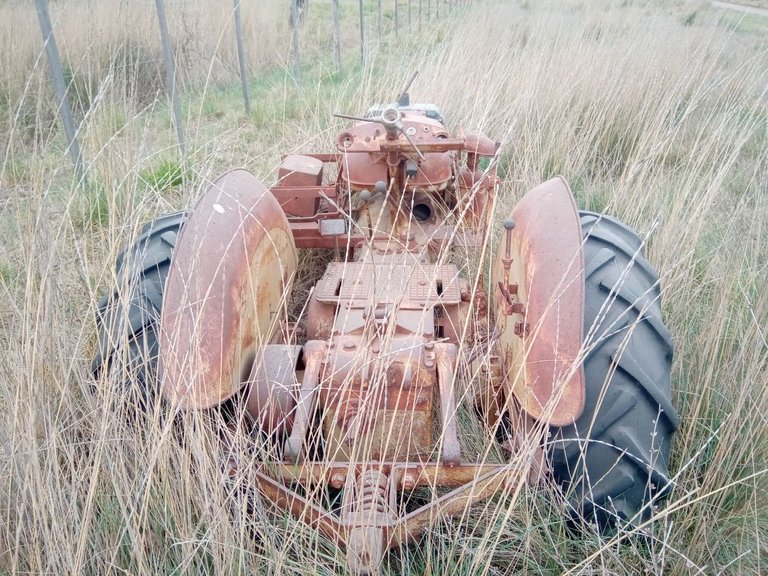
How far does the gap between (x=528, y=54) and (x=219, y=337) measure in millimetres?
5146

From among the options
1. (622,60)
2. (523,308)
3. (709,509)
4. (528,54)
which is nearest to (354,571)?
(523,308)

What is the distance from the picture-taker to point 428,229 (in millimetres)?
2672

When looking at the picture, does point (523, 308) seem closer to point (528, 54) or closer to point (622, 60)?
point (622, 60)

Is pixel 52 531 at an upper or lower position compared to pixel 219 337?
lower

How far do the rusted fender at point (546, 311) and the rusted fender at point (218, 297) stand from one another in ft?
2.27

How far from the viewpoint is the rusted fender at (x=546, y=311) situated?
4.86ft

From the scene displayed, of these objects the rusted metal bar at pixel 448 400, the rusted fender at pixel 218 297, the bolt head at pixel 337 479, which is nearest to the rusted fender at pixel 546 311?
the rusted metal bar at pixel 448 400

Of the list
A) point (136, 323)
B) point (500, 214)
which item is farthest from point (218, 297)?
point (500, 214)

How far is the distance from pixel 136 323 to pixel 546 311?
1225 millimetres

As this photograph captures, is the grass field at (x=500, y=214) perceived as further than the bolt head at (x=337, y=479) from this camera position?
No

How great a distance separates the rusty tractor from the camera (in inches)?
59.3

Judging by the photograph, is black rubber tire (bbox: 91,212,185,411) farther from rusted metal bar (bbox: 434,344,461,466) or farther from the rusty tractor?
rusted metal bar (bbox: 434,344,461,466)

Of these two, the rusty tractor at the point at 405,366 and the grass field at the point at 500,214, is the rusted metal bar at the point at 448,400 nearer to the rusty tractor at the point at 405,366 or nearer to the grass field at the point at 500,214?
the rusty tractor at the point at 405,366

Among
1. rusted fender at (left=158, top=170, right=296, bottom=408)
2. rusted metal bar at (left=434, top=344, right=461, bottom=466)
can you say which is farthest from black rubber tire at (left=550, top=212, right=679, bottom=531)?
rusted fender at (left=158, top=170, right=296, bottom=408)
